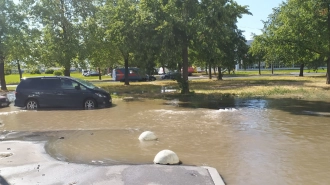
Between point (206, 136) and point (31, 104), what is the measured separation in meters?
9.91

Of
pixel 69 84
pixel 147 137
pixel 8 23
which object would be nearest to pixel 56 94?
pixel 69 84

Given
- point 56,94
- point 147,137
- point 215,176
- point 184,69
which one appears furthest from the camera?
point 184,69

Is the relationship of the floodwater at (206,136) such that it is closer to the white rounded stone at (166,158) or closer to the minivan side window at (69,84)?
the white rounded stone at (166,158)

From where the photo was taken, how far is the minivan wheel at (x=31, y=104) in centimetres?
1552

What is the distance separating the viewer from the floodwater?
644cm

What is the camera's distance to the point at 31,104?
15.6 meters

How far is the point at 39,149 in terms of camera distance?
773cm

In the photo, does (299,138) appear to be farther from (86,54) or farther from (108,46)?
(108,46)

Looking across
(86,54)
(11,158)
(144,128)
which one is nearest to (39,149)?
(11,158)

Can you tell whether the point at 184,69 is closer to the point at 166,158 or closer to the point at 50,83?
the point at 50,83

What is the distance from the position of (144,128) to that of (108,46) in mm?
17139

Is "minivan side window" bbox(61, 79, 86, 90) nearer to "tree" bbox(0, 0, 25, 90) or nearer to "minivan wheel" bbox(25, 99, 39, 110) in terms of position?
"minivan wheel" bbox(25, 99, 39, 110)

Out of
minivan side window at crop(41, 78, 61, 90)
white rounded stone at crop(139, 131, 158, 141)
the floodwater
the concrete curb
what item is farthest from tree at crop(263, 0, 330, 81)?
the concrete curb

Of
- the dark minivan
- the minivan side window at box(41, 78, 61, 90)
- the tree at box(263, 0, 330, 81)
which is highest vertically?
the tree at box(263, 0, 330, 81)
